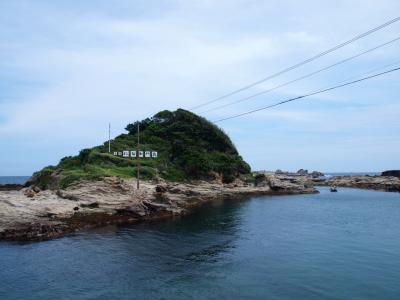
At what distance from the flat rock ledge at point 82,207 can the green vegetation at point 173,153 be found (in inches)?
510

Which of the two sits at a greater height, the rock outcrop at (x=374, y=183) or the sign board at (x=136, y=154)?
the sign board at (x=136, y=154)

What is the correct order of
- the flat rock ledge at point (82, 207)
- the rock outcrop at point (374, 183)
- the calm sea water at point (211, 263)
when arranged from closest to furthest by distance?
the calm sea water at point (211, 263), the flat rock ledge at point (82, 207), the rock outcrop at point (374, 183)

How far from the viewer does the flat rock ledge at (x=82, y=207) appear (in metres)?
43.8

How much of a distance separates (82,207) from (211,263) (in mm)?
26818

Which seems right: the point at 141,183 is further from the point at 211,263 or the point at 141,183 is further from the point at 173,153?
the point at 211,263

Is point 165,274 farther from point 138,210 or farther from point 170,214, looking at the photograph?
point 170,214

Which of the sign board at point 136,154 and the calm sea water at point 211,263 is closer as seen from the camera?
the calm sea water at point 211,263

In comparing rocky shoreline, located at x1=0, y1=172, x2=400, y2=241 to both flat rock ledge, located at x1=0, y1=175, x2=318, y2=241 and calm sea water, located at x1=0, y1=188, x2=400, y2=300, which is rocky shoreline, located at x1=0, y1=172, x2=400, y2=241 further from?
calm sea water, located at x1=0, y1=188, x2=400, y2=300

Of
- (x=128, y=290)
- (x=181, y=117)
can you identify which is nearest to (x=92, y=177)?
(x=128, y=290)

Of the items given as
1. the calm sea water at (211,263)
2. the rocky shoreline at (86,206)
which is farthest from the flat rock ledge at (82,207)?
the calm sea water at (211,263)

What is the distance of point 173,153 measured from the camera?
106375 millimetres

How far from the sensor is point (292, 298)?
80.7 ft

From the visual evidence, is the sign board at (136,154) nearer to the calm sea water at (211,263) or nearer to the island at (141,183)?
the island at (141,183)

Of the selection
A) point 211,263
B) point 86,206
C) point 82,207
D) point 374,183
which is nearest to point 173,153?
point 86,206
